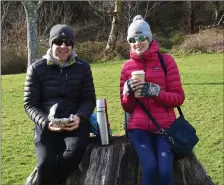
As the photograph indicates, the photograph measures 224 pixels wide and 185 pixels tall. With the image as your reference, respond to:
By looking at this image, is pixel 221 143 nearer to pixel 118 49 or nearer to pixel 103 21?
pixel 118 49

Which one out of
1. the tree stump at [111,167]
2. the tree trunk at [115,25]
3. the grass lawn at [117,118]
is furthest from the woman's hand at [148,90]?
the tree trunk at [115,25]

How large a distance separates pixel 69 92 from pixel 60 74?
17cm

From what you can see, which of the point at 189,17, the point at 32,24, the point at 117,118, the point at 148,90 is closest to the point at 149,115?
the point at 148,90

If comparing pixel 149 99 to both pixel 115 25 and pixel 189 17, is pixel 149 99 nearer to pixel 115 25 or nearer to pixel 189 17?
pixel 115 25

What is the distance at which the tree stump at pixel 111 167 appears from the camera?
12.5 feet

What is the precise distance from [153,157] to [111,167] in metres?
0.49

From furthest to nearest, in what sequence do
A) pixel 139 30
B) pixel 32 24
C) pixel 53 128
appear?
pixel 32 24 → pixel 139 30 → pixel 53 128

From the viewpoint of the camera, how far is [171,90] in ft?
12.2

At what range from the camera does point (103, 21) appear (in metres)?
27.1

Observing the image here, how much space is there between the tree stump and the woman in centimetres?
24

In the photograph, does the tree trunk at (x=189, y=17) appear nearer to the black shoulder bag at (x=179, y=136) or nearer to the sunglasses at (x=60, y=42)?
the black shoulder bag at (x=179, y=136)

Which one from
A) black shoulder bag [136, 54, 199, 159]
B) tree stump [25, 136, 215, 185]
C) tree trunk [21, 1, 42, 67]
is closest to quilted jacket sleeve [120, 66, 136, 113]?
black shoulder bag [136, 54, 199, 159]

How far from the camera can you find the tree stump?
3811 millimetres

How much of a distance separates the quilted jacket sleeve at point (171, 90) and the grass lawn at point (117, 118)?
128 centimetres
